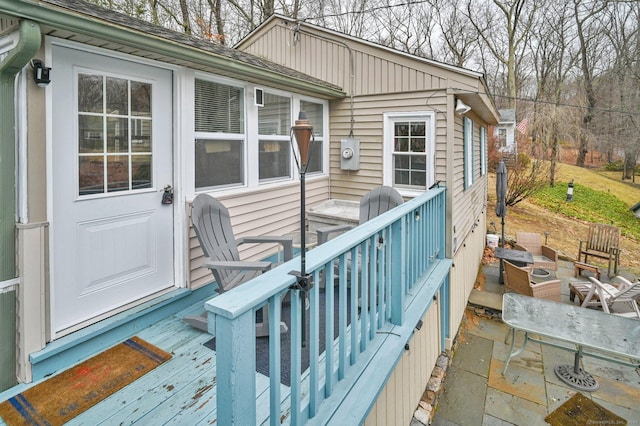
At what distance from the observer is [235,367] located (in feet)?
3.88

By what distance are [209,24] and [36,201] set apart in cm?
1338

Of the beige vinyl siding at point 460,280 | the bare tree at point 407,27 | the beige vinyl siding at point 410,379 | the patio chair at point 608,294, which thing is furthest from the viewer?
the bare tree at point 407,27

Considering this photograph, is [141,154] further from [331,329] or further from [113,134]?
[331,329]

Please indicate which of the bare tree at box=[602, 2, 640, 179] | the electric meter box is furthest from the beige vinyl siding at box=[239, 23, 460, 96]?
the bare tree at box=[602, 2, 640, 179]

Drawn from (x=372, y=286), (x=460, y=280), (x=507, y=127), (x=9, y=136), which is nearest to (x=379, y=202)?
(x=372, y=286)

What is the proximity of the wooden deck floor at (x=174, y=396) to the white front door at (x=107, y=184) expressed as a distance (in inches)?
26.1

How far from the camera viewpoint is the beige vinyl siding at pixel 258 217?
145 inches

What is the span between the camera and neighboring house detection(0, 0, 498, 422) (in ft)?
7.95

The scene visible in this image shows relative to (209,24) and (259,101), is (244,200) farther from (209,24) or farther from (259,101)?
(209,24)

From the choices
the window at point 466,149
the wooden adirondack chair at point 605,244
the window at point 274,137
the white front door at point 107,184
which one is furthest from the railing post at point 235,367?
the wooden adirondack chair at point 605,244

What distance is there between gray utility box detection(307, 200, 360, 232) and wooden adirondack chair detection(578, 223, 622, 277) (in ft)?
22.8

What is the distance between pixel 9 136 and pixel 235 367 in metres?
2.28

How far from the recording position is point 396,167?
5684mm

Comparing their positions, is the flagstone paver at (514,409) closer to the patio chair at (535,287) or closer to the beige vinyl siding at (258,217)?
the patio chair at (535,287)
